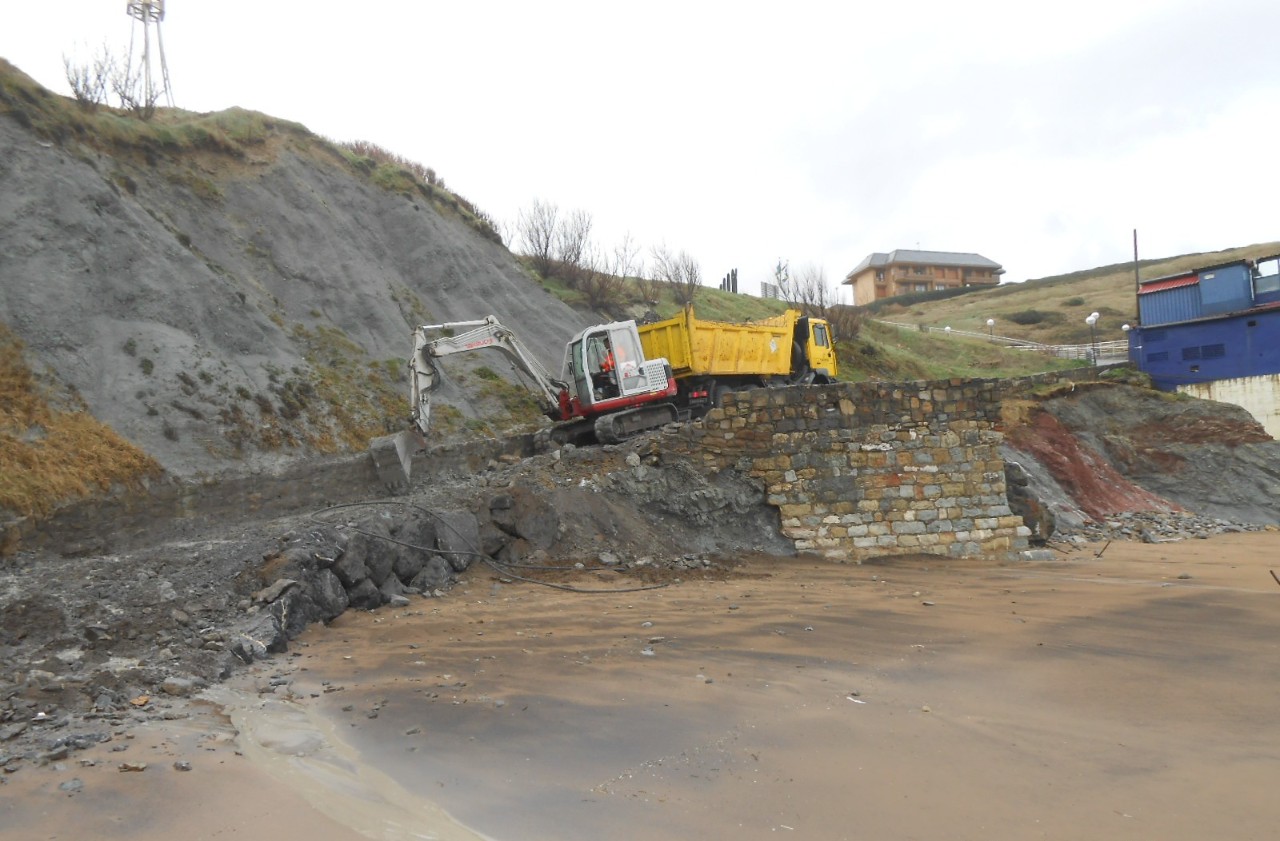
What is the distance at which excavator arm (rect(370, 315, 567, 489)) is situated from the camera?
14.2m

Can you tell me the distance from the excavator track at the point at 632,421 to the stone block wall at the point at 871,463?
3493mm

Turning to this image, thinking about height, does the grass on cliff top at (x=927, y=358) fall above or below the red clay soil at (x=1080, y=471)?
above

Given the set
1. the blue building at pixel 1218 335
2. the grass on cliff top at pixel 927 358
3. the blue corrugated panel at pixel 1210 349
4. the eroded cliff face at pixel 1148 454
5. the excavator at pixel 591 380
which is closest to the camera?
the excavator at pixel 591 380

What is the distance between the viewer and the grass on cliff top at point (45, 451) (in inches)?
477

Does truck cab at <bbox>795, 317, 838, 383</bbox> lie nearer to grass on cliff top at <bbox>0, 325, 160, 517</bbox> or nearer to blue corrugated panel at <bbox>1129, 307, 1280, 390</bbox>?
grass on cliff top at <bbox>0, 325, 160, 517</bbox>

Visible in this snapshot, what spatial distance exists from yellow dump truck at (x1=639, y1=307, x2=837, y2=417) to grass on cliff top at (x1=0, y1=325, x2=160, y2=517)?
9015mm

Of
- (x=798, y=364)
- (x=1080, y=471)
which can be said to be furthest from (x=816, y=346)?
(x=1080, y=471)

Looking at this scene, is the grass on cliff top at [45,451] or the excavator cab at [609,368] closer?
the grass on cliff top at [45,451]

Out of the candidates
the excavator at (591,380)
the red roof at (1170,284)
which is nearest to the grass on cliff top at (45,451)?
the excavator at (591,380)

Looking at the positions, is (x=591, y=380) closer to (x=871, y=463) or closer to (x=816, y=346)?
(x=871, y=463)

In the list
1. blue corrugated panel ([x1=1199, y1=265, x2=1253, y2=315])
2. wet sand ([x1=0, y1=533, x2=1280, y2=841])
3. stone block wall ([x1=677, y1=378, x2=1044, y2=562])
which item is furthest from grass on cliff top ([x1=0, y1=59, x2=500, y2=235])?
blue corrugated panel ([x1=1199, y1=265, x2=1253, y2=315])

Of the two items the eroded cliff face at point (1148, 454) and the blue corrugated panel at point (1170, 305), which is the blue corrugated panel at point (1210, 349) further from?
the eroded cliff face at point (1148, 454)

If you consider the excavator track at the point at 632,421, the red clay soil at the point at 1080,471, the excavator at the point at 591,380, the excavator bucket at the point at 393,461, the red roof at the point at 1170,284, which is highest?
the red roof at the point at 1170,284

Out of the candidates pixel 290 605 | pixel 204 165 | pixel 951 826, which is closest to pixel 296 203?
pixel 204 165
